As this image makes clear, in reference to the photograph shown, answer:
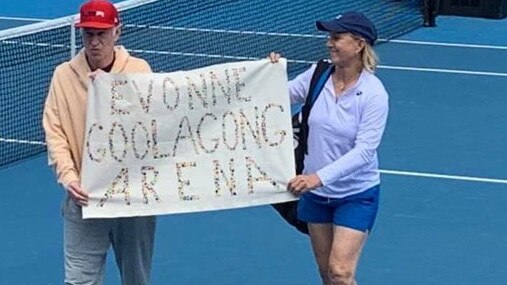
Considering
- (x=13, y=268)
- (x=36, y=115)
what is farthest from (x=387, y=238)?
(x=36, y=115)

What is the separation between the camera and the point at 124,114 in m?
6.61

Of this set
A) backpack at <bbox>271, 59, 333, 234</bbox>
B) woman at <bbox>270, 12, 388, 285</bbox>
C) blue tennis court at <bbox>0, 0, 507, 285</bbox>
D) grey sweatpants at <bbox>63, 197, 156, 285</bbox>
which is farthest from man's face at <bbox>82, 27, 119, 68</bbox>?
blue tennis court at <bbox>0, 0, 507, 285</bbox>

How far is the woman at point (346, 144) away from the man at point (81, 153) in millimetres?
793

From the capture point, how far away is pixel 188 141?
6.79 metres

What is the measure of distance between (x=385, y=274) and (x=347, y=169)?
7.31ft

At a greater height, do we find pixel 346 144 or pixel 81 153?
pixel 81 153

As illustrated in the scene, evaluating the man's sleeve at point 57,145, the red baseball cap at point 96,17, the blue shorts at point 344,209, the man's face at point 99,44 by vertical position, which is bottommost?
the blue shorts at point 344,209

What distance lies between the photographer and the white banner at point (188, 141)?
21.6ft

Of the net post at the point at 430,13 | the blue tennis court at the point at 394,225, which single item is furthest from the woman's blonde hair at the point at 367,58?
the net post at the point at 430,13

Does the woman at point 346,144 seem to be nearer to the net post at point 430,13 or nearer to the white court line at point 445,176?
the white court line at point 445,176

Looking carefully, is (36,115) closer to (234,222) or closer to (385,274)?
(234,222)

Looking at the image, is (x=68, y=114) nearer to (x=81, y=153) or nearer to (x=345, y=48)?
(x=81, y=153)

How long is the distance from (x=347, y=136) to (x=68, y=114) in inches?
53.6

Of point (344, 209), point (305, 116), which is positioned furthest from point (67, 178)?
point (344, 209)
